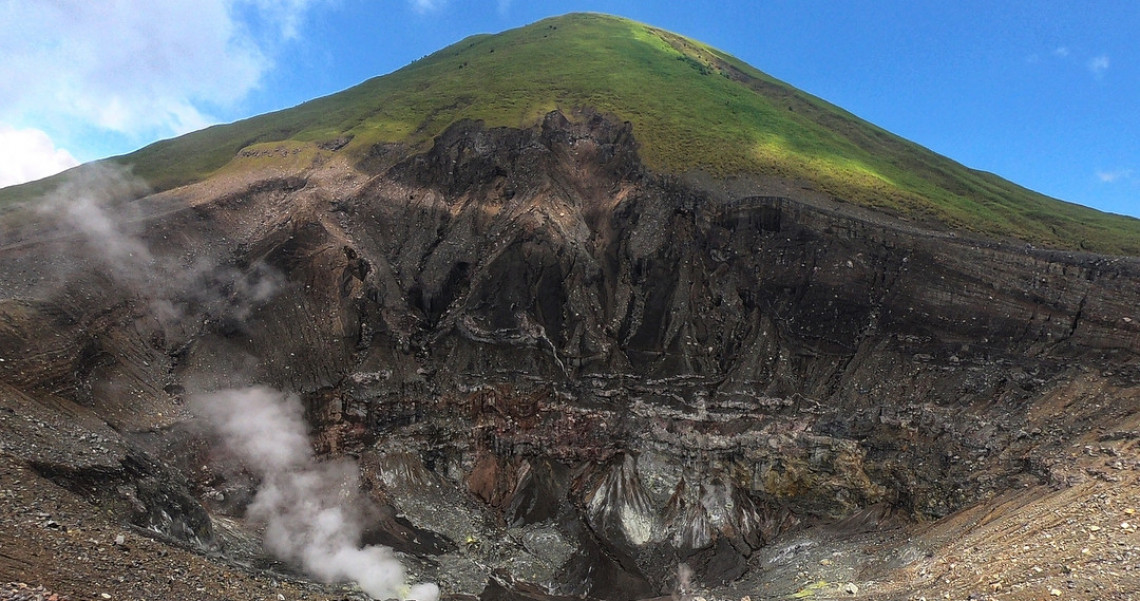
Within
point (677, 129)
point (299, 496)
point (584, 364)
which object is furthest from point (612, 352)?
point (677, 129)

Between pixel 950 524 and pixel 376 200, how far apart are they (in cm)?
4347

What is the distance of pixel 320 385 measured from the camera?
122 ft

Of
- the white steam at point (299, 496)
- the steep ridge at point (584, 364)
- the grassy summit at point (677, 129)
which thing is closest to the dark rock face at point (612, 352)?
the steep ridge at point (584, 364)

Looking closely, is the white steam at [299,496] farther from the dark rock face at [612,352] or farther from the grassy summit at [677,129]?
the grassy summit at [677,129]

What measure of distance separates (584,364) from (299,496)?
19549mm

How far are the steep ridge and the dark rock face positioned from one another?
174mm

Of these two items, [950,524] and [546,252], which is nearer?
[950,524]

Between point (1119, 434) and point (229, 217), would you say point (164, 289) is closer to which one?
point (229, 217)

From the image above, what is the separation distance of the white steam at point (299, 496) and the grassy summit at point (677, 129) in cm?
2613

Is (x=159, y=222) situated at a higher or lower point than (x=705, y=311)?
lower

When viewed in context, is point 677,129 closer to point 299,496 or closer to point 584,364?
point 584,364

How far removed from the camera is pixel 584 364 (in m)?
39.6

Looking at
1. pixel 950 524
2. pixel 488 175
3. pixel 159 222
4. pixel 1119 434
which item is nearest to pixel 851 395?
pixel 950 524

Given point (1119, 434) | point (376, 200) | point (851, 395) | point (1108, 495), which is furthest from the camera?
point (376, 200)
